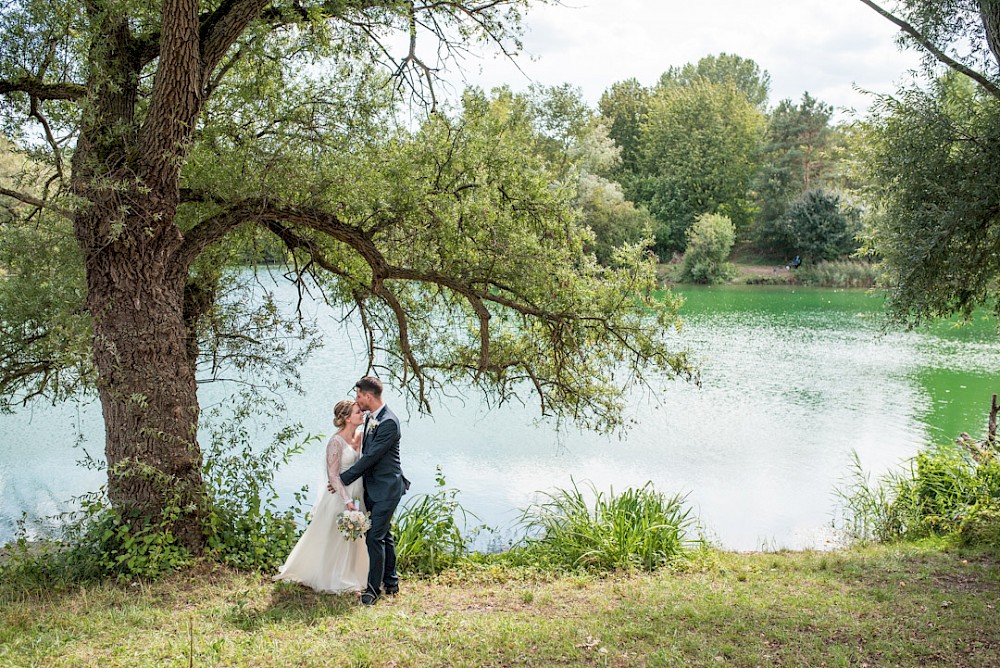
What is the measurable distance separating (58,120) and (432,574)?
5.68m

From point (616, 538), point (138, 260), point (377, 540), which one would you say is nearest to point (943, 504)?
point (616, 538)

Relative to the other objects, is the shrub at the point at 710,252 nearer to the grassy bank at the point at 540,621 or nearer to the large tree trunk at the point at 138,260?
the grassy bank at the point at 540,621

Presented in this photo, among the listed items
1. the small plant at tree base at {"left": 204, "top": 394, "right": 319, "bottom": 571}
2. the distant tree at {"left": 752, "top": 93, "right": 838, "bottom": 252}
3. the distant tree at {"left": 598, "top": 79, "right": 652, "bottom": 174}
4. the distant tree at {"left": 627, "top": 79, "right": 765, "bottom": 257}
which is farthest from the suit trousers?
the distant tree at {"left": 598, "top": 79, "right": 652, "bottom": 174}

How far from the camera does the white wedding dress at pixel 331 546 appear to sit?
6.17 m

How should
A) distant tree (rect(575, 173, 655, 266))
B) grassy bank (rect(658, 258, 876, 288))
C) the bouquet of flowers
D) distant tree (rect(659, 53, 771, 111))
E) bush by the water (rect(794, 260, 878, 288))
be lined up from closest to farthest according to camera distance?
the bouquet of flowers < distant tree (rect(575, 173, 655, 266)) < bush by the water (rect(794, 260, 878, 288)) < grassy bank (rect(658, 258, 876, 288)) < distant tree (rect(659, 53, 771, 111))

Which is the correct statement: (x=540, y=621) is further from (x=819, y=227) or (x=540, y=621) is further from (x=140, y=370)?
(x=819, y=227)

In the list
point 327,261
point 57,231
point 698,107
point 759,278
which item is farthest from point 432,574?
point 698,107

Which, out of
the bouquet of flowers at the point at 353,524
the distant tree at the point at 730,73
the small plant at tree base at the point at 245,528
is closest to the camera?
the bouquet of flowers at the point at 353,524

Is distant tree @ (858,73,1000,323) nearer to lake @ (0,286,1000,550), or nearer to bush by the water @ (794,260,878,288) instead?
lake @ (0,286,1000,550)

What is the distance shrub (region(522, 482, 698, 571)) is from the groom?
90.1 inches

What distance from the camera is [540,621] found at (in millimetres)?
5387

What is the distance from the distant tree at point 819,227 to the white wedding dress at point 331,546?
146ft

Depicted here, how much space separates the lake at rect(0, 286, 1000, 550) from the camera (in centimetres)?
1176

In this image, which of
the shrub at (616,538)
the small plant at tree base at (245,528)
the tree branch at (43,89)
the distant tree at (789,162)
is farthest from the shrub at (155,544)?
the distant tree at (789,162)
